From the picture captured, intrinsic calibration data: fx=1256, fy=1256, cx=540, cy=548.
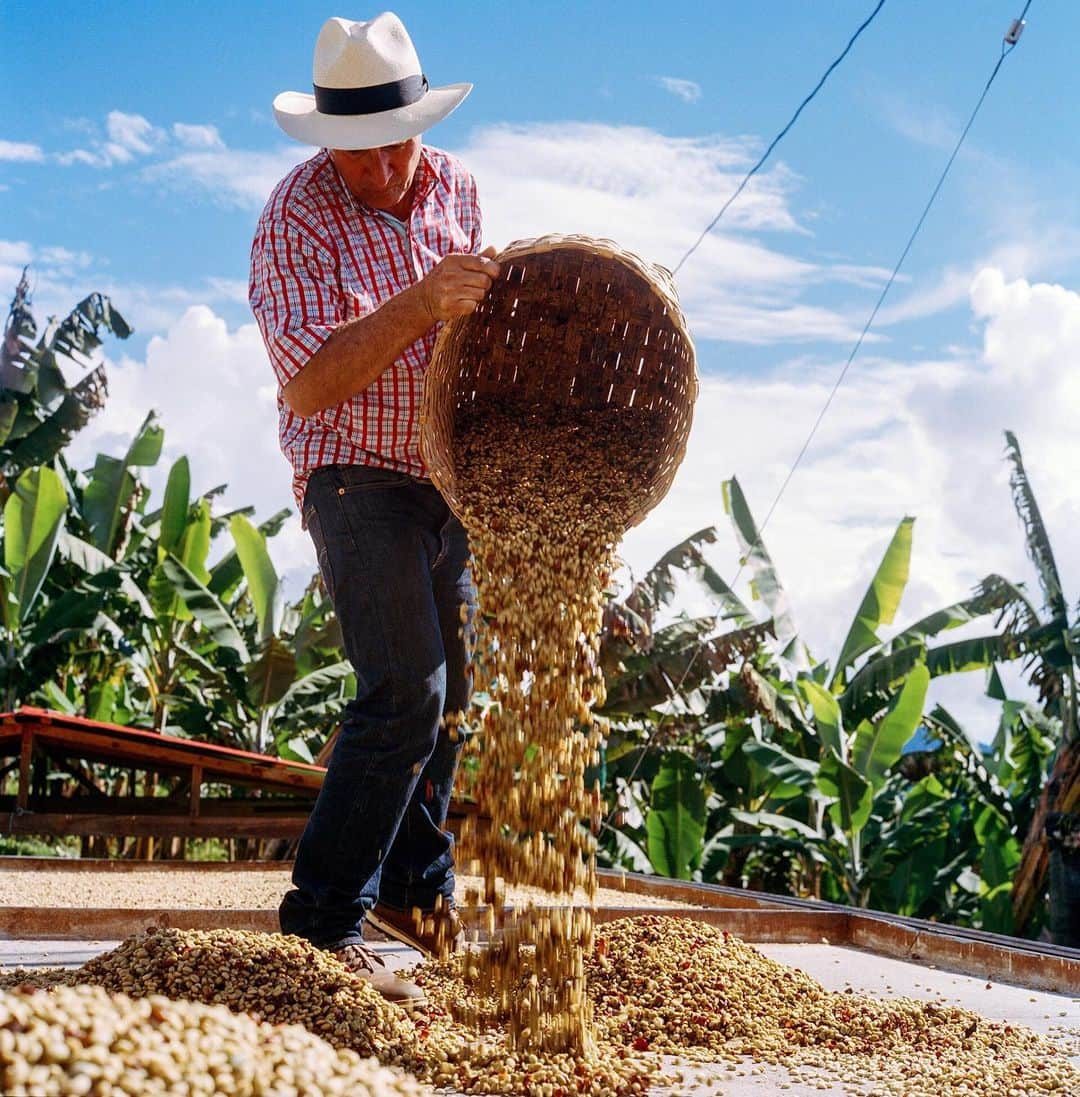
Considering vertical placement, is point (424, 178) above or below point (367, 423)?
above

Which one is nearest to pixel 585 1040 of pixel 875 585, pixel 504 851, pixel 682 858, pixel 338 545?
pixel 504 851

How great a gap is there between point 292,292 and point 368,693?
833 mm

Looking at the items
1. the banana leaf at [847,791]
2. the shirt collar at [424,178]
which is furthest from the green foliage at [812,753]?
the shirt collar at [424,178]

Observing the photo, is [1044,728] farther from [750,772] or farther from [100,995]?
[100,995]

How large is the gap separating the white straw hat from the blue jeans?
0.69 m

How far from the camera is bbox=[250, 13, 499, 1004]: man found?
2.49 m

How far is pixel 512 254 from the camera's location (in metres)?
2.47

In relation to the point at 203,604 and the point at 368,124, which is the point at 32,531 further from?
the point at 368,124

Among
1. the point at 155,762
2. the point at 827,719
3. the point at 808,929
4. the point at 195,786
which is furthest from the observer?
the point at 827,719

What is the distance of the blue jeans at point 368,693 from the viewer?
2535mm

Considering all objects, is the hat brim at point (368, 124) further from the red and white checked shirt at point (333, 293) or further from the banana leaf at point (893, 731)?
the banana leaf at point (893, 731)

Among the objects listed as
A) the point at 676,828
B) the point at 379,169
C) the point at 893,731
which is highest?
the point at 379,169

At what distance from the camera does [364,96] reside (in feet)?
8.43

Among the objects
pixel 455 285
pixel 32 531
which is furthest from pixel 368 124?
pixel 32 531
